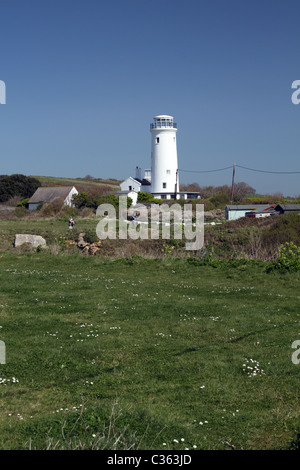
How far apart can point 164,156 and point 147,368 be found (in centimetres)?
7964

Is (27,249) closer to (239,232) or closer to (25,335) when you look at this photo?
(239,232)

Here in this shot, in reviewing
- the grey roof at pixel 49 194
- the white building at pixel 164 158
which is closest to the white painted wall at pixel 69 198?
the grey roof at pixel 49 194

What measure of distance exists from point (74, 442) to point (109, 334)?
532 centimetres

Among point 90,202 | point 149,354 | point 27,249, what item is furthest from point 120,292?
point 90,202

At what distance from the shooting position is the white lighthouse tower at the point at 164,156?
86.6 metres

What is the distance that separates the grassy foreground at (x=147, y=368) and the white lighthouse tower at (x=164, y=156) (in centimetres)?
7057

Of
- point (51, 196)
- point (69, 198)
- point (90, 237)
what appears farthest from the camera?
point (51, 196)

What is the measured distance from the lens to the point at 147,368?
349 inches

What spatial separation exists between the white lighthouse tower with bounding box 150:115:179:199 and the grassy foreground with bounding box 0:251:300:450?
2778 inches

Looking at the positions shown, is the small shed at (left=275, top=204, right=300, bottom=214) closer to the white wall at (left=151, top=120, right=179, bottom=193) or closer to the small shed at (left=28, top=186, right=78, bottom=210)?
the small shed at (left=28, top=186, right=78, bottom=210)

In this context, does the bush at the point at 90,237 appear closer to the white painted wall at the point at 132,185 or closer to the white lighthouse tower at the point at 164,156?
the white lighthouse tower at the point at 164,156

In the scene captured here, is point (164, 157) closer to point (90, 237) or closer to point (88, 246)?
point (90, 237)

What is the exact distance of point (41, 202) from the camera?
70.7 m

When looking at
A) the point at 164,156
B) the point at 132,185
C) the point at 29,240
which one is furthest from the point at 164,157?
the point at 29,240
